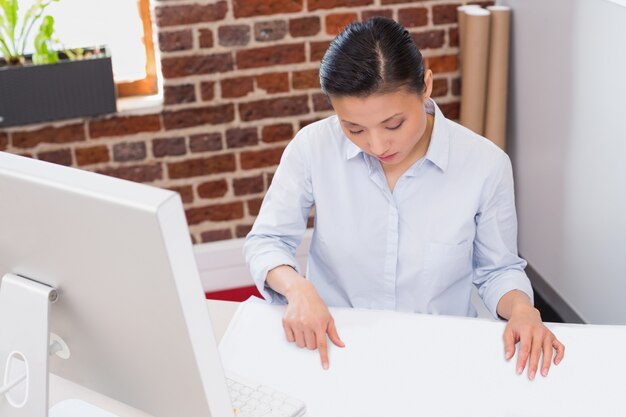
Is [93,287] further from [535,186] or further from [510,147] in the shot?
[510,147]

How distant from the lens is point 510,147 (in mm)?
2705

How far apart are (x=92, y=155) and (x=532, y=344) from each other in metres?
1.76

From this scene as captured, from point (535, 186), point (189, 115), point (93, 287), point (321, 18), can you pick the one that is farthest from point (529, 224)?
point (93, 287)

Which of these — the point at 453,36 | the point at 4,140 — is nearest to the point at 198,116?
the point at 4,140

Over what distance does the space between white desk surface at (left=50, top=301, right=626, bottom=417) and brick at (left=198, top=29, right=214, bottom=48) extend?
4.56 feet

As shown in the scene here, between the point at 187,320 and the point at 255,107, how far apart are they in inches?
75.9

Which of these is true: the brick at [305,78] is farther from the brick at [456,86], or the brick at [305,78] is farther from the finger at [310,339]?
the finger at [310,339]

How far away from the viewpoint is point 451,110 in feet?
9.22

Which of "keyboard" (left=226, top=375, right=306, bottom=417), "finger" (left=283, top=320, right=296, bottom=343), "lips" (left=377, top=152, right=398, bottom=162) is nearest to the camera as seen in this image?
"keyboard" (left=226, top=375, right=306, bottom=417)

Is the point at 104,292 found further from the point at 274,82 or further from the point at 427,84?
the point at 274,82

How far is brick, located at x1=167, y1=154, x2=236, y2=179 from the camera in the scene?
107 inches

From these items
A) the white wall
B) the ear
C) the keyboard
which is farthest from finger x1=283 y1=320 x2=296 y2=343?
the white wall

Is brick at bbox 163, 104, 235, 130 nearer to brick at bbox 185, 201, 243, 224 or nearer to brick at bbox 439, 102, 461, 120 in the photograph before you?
brick at bbox 185, 201, 243, 224

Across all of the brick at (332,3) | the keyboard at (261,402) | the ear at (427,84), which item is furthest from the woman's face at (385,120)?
the brick at (332,3)
